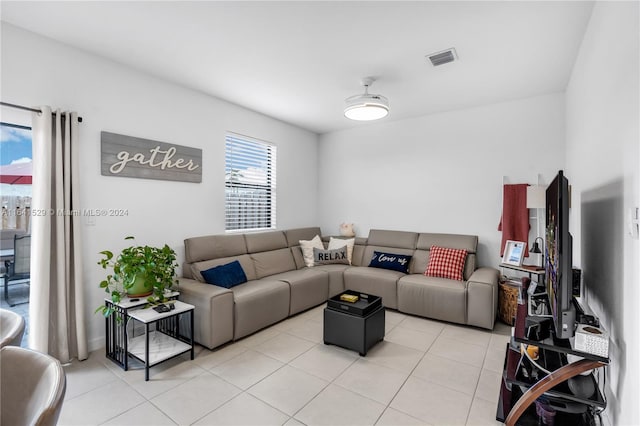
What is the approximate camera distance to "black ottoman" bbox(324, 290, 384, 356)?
2.72 meters

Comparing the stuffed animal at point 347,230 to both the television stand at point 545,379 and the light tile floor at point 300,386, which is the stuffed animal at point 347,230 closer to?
the light tile floor at point 300,386

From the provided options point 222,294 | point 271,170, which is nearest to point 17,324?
point 222,294

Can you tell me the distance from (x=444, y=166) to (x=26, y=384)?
445 centimetres

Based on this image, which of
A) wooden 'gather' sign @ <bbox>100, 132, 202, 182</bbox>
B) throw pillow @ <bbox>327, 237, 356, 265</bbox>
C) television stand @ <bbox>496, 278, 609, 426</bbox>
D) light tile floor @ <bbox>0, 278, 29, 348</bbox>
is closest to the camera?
television stand @ <bbox>496, 278, 609, 426</bbox>

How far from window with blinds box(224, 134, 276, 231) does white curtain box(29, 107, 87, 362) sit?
66.7 inches

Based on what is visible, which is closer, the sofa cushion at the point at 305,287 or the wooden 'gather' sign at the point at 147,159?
the wooden 'gather' sign at the point at 147,159

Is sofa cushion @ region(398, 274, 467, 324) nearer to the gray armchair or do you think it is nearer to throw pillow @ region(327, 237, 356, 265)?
throw pillow @ region(327, 237, 356, 265)

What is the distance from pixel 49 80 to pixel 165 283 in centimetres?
193

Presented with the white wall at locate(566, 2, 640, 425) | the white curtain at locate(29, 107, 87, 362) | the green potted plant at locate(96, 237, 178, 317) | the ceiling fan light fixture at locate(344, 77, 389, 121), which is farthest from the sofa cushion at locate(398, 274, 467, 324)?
the white curtain at locate(29, 107, 87, 362)

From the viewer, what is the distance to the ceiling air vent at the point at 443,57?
102 inches

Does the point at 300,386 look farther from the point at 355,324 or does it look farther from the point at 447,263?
the point at 447,263

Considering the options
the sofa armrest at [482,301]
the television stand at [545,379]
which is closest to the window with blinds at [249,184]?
the sofa armrest at [482,301]

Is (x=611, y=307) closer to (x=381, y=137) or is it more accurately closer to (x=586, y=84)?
(x=586, y=84)

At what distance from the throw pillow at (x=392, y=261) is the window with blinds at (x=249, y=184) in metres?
1.67
